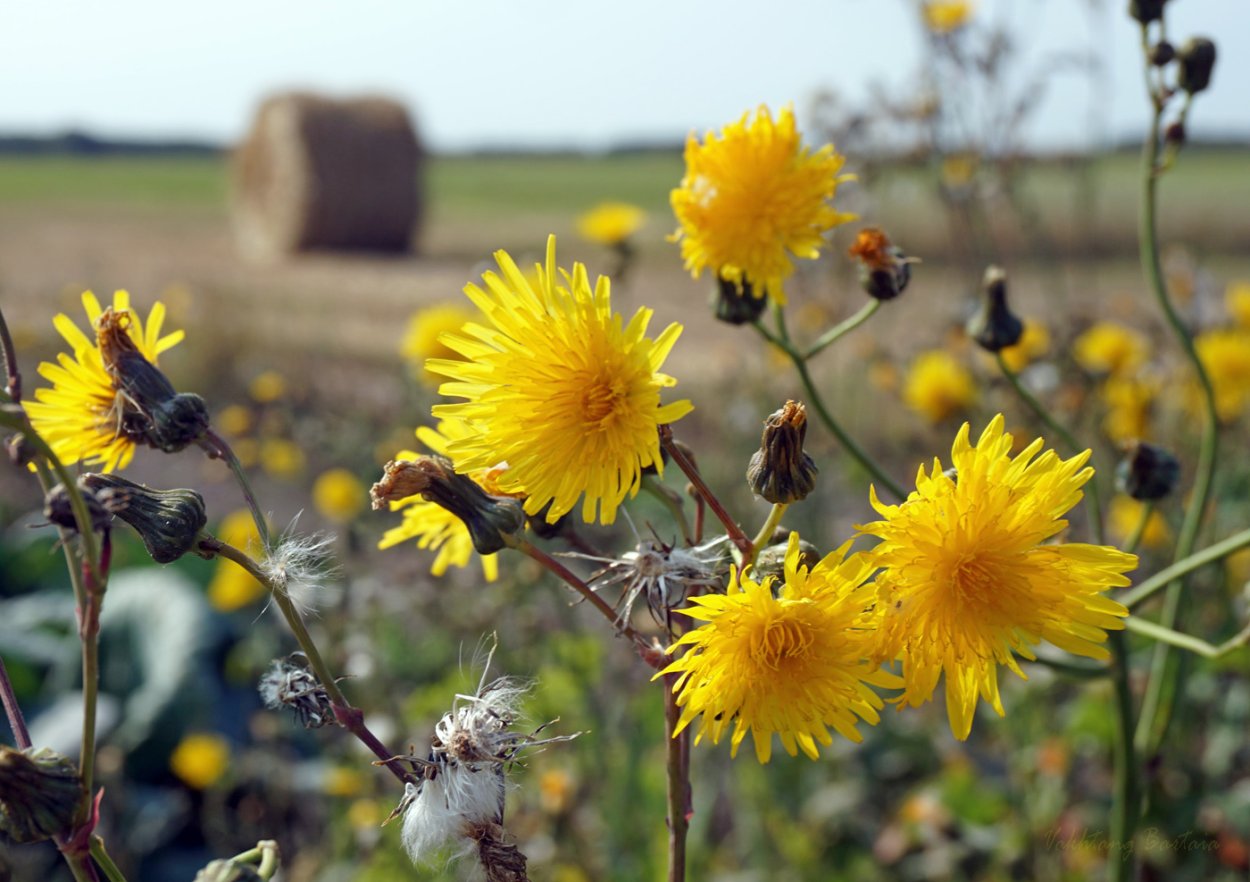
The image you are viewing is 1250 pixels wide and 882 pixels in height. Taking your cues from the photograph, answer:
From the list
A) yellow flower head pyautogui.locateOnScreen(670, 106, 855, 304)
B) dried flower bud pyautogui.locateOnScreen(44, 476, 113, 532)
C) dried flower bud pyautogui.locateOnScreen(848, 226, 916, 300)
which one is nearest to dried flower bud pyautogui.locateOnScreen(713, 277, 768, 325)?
yellow flower head pyautogui.locateOnScreen(670, 106, 855, 304)

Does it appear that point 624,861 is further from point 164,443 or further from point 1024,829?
point 164,443

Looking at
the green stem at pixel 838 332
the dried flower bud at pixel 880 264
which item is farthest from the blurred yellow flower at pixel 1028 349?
the green stem at pixel 838 332

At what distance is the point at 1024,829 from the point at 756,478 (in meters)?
2.29

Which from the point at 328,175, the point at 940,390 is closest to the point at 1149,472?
the point at 940,390

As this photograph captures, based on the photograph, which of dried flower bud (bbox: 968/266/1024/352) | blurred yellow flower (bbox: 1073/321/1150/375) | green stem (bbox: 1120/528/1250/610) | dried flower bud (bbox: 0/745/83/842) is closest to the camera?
dried flower bud (bbox: 0/745/83/842)

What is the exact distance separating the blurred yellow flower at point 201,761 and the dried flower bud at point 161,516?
314 centimetres

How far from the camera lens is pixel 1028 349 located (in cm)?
299

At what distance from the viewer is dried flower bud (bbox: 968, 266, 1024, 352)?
5.99 feet

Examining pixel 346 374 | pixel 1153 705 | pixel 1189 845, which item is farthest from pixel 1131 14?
pixel 346 374

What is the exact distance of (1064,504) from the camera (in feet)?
3.31

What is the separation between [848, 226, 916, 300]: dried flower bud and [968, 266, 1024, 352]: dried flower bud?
0.26 meters

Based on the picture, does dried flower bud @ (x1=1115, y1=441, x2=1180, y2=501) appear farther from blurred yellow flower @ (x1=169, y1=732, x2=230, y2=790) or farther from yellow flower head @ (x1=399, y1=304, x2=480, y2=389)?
blurred yellow flower @ (x1=169, y1=732, x2=230, y2=790)

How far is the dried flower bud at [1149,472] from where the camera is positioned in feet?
5.40

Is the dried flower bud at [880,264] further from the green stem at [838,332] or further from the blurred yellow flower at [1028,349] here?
the blurred yellow flower at [1028,349]
